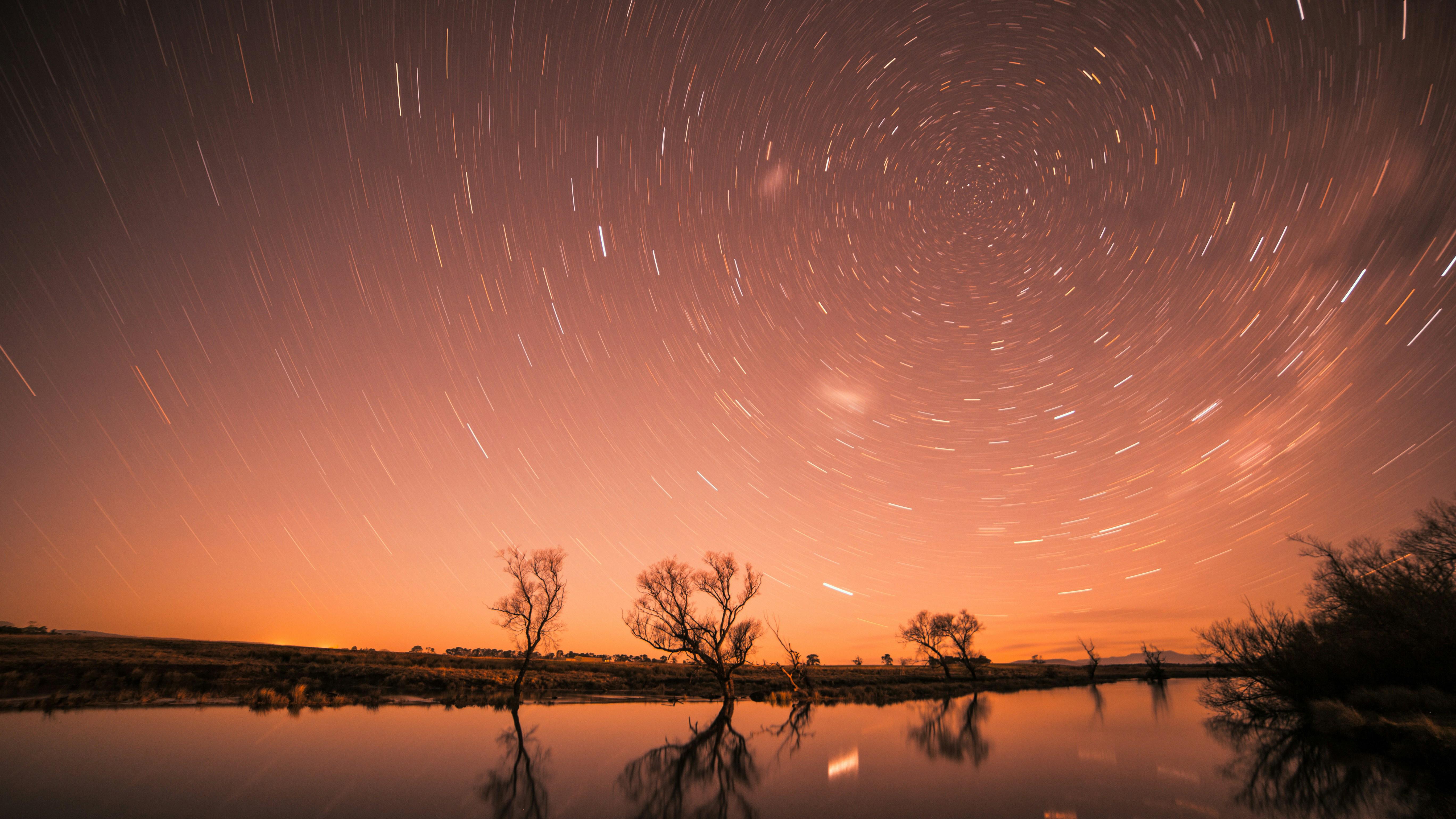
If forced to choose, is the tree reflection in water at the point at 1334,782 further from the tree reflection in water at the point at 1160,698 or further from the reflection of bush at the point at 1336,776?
the tree reflection in water at the point at 1160,698

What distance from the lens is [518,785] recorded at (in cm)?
1141

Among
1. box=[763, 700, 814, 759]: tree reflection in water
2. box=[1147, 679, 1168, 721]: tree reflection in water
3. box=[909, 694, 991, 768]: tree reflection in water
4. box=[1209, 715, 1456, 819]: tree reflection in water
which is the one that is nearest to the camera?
box=[1209, 715, 1456, 819]: tree reflection in water

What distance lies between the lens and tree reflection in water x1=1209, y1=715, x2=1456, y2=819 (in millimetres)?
10562

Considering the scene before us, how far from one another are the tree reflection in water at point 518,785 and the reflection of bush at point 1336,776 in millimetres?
14052

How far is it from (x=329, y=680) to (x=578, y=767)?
93.4 ft

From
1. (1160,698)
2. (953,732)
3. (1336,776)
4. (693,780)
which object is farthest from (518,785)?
(1160,698)

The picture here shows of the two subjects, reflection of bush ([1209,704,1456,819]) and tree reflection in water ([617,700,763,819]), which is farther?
reflection of bush ([1209,704,1456,819])

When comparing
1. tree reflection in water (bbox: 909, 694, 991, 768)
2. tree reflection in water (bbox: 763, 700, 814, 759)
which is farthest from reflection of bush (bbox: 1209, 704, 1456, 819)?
tree reflection in water (bbox: 763, 700, 814, 759)

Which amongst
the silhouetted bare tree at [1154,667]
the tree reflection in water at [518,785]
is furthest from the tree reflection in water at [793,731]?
the silhouetted bare tree at [1154,667]

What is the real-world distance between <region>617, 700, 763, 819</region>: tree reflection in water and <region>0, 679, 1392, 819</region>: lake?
7cm

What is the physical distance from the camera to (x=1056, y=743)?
736 inches

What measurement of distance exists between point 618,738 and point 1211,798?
1557 centimetres

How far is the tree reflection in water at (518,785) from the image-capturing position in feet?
32.0

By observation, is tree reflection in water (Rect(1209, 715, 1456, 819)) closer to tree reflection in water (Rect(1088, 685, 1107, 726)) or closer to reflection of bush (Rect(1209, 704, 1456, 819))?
reflection of bush (Rect(1209, 704, 1456, 819))
